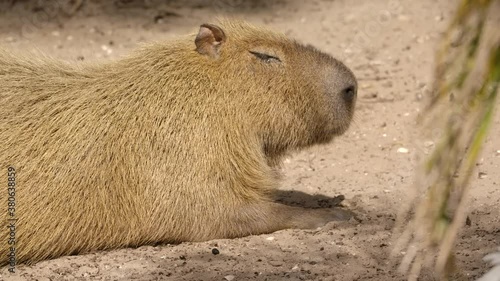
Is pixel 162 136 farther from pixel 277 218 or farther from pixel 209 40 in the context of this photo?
pixel 277 218

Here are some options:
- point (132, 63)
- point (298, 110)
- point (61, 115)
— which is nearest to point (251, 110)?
point (298, 110)

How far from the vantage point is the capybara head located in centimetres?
451

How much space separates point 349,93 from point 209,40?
81 cm

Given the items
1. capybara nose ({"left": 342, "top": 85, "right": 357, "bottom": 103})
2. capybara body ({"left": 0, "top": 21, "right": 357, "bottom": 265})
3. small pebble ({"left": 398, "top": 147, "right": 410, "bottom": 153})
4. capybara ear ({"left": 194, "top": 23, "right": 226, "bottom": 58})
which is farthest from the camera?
small pebble ({"left": 398, "top": 147, "right": 410, "bottom": 153})

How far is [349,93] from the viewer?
466cm

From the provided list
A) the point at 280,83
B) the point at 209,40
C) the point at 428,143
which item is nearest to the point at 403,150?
Result: the point at 428,143

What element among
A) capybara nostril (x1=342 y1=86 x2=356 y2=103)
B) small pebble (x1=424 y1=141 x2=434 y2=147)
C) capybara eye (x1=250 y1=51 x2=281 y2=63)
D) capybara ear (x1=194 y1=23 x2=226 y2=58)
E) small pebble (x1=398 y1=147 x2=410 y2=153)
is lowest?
small pebble (x1=398 y1=147 x2=410 y2=153)

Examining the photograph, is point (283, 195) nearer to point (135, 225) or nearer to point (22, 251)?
point (135, 225)

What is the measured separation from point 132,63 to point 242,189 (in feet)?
2.93

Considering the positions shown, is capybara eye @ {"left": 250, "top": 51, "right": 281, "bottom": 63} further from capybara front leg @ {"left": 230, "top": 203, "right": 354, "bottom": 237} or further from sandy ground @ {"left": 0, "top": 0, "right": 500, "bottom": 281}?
sandy ground @ {"left": 0, "top": 0, "right": 500, "bottom": 281}

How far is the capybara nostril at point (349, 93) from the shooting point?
4.64m

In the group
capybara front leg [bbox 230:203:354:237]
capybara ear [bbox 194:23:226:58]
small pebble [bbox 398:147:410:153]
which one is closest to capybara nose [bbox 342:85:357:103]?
capybara front leg [bbox 230:203:354:237]

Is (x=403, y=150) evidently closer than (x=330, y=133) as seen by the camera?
No

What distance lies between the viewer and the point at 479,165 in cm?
517
